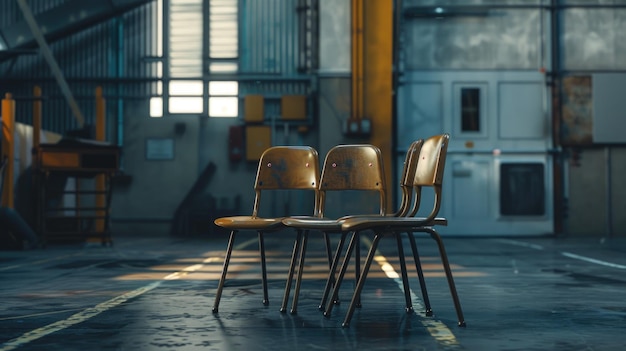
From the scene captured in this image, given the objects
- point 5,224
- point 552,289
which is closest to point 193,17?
point 5,224

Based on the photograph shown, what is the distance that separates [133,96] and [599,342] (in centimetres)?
1634

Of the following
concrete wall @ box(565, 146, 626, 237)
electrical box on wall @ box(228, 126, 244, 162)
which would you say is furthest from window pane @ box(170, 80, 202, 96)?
concrete wall @ box(565, 146, 626, 237)

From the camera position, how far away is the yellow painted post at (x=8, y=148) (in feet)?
45.2

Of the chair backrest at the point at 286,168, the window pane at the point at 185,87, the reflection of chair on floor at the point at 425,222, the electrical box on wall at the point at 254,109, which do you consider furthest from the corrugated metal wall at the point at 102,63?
the reflection of chair on floor at the point at 425,222

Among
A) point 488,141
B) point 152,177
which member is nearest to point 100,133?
point 152,177

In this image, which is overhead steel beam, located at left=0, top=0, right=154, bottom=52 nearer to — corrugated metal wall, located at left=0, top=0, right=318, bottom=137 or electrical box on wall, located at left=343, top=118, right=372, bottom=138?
corrugated metal wall, located at left=0, top=0, right=318, bottom=137

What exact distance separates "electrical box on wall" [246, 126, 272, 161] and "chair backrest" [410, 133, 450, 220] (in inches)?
552

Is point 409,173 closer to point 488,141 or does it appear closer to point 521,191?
point 488,141

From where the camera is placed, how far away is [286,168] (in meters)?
6.26

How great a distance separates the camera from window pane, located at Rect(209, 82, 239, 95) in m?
19.9

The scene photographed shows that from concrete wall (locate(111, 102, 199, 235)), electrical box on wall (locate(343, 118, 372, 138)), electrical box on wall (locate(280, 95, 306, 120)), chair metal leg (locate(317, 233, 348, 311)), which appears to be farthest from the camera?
concrete wall (locate(111, 102, 199, 235))

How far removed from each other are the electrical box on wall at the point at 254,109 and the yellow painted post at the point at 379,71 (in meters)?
2.26

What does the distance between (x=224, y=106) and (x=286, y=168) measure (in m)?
13.8

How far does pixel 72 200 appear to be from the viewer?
55.3ft
